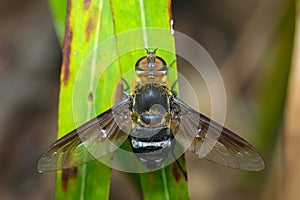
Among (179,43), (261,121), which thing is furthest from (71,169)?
(179,43)

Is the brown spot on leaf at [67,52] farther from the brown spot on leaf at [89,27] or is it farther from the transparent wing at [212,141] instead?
the transparent wing at [212,141]

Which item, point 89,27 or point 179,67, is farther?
point 179,67

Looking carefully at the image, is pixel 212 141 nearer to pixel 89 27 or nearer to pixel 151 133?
pixel 151 133

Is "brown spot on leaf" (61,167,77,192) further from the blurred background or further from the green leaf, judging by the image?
the blurred background

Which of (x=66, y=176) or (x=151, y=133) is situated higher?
(x=151, y=133)

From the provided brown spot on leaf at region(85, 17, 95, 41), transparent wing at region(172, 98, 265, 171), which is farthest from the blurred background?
brown spot on leaf at region(85, 17, 95, 41)

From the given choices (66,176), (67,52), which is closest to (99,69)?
(67,52)

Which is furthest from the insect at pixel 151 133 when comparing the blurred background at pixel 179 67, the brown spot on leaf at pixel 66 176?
the blurred background at pixel 179 67
